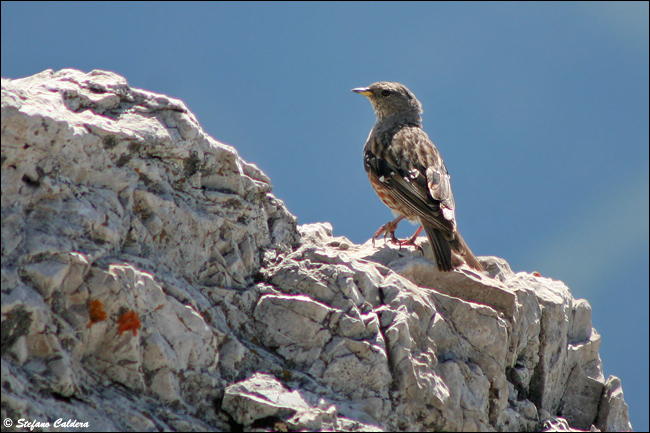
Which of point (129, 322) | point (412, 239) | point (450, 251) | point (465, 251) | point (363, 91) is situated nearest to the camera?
point (129, 322)

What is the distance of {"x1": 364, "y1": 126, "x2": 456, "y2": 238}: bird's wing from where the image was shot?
697 cm

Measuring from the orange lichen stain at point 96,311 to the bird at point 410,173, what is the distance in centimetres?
332

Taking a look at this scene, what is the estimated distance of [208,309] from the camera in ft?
16.7

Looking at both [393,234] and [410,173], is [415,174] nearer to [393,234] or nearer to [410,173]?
[410,173]

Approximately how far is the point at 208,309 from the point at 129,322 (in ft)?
2.45

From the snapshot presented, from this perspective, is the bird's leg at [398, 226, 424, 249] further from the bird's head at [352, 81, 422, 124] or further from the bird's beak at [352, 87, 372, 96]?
the bird's beak at [352, 87, 372, 96]

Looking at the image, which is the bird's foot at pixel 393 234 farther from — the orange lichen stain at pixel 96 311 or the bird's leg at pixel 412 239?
the orange lichen stain at pixel 96 311

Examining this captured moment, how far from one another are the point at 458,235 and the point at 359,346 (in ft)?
7.06

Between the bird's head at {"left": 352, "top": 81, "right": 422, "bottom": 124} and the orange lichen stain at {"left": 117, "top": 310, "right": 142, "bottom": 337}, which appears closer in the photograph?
the orange lichen stain at {"left": 117, "top": 310, "right": 142, "bottom": 337}

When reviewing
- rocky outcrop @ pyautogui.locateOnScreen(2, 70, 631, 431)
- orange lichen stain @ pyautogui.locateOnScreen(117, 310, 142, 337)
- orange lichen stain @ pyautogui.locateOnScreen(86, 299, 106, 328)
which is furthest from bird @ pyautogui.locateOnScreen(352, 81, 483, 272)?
orange lichen stain @ pyautogui.locateOnScreen(86, 299, 106, 328)

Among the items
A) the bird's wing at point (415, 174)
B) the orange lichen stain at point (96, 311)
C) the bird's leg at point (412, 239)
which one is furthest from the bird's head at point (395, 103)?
the orange lichen stain at point (96, 311)

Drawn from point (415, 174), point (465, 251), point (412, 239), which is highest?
point (415, 174)

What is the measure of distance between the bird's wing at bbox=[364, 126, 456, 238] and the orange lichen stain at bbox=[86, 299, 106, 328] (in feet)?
11.9

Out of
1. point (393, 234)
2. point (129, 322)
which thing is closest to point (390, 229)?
point (393, 234)
